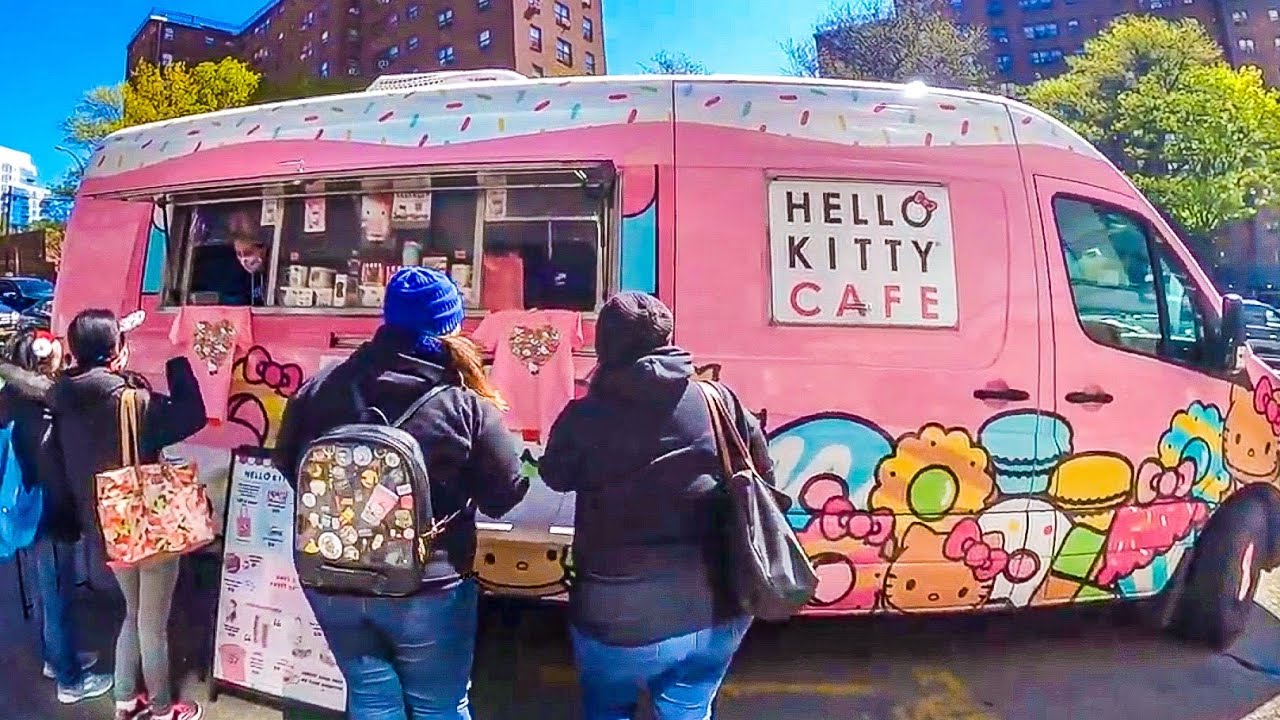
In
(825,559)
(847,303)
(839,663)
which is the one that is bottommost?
(839,663)

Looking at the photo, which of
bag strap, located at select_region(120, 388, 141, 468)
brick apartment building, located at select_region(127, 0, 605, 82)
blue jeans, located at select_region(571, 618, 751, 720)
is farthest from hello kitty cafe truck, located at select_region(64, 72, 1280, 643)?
brick apartment building, located at select_region(127, 0, 605, 82)

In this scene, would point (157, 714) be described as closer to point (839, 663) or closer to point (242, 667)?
point (242, 667)

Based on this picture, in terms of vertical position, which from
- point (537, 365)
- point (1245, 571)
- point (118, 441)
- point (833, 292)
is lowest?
point (1245, 571)

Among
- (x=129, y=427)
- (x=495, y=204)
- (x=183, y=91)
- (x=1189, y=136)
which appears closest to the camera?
(x=129, y=427)

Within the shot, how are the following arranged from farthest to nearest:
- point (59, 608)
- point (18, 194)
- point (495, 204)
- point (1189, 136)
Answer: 1. point (18, 194)
2. point (1189, 136)
3. point (495, 204)
4. point (59, 608)

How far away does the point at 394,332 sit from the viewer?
2139mm

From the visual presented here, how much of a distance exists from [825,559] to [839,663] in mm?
816

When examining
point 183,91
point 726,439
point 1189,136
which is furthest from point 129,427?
point 183,91

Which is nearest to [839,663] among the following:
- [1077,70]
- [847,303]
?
[847,303]

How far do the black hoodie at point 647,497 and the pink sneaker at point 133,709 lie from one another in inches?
77.9

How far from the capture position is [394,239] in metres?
3.64

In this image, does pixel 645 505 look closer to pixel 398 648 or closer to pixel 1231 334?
pixel 398 648

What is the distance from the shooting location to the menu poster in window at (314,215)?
3713mm

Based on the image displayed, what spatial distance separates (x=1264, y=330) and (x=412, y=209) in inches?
670
